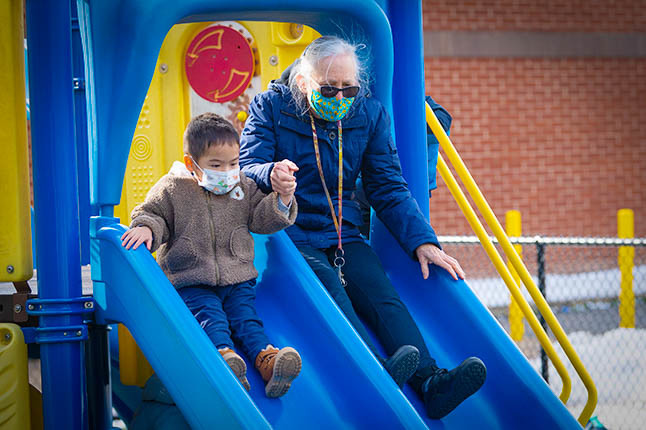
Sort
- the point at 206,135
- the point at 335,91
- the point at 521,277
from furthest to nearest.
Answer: the point at 521,277 < the point at 335,91 < the point at 206,135

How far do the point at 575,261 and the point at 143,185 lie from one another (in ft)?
26.8

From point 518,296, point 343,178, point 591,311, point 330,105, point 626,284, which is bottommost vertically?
point 591,311

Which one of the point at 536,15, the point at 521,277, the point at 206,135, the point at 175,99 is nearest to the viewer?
the point at 206,135

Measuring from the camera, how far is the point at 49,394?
7.88 feet

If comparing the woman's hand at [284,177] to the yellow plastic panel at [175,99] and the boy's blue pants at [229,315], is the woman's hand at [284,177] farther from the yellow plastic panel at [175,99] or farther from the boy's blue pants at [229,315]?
the yellow plastic panel at [175,99]

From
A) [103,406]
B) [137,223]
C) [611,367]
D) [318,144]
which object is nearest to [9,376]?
[103,406]

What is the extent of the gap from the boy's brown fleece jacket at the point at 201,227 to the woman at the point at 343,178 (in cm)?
14

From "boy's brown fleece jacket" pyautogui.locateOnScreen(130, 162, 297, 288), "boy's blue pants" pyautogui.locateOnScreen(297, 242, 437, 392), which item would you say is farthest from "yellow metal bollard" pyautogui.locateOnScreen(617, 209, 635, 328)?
"boy's brown fleece jacket" pyautogui.locateOnScreen(130, 162, 297, 288)

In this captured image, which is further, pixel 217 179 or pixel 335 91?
pixel 335 91

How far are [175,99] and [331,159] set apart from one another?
114 centimetres

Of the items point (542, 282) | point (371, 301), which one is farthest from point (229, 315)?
point (542, 282)

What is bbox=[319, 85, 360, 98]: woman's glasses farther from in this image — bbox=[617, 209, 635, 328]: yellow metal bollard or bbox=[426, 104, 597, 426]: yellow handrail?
bbox=[617, 209, 635, 328]: yellow metal bollard

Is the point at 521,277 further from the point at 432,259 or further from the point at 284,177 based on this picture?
the point at 284,177

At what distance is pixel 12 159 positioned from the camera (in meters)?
2.49
